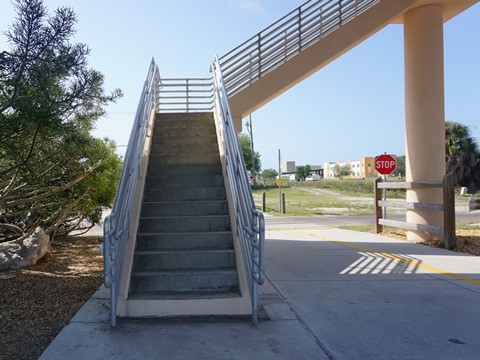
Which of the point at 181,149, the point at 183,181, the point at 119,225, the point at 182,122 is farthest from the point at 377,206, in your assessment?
the point at 119,225

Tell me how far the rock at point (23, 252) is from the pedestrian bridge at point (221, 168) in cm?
256

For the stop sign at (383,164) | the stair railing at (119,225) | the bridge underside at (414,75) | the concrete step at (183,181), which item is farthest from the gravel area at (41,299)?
the stop sign at (383,164)

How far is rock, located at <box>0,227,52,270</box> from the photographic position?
23.7ft

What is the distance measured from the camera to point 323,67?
31.6 ft

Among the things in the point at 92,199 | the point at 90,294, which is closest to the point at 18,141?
the point at 90,294

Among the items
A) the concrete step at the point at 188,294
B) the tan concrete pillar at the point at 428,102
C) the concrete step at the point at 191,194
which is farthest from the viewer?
the tan concrete pillar at the point at 428,102

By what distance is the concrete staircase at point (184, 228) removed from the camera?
185 inches

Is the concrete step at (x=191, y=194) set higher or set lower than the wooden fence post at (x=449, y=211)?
higher

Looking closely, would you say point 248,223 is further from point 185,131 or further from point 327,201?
point 327,201

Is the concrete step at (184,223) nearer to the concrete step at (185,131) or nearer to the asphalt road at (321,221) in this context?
the concrete step at (185,131)

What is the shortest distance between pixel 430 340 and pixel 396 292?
1.65 m

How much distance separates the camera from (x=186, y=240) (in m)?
5.42

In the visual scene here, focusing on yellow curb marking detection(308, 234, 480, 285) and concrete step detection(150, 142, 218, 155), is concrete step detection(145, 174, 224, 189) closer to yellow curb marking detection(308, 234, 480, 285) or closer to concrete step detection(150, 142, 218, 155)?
concrete step detection(150, 142, 218, 155)

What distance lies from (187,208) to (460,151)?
32827 millimetres
